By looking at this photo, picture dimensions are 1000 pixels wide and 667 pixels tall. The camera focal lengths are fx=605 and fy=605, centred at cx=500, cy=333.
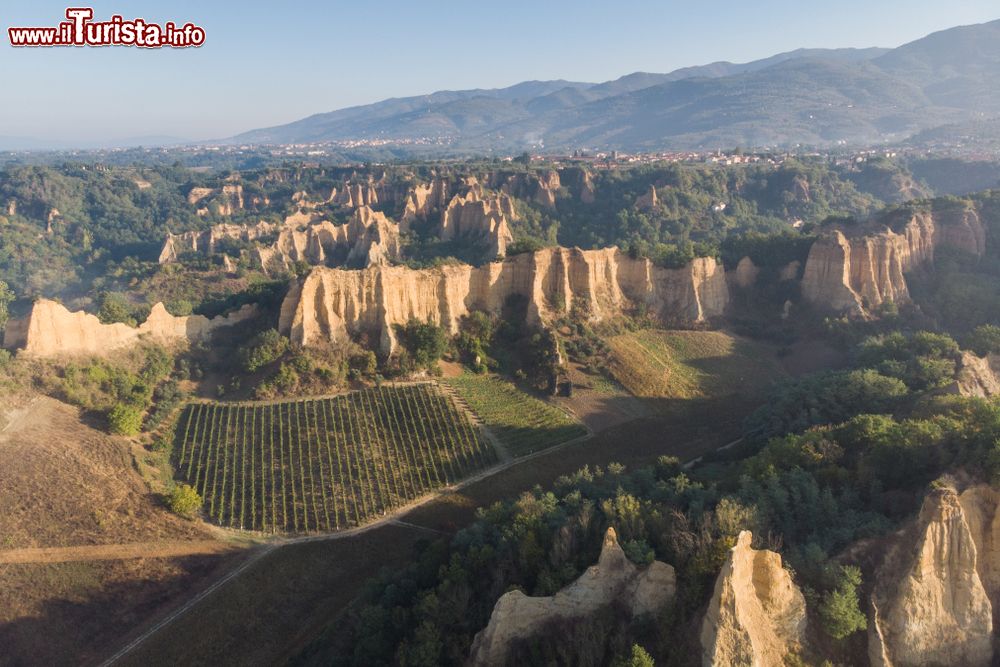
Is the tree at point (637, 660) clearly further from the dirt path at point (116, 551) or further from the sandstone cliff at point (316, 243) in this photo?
the sandstone cliff at point (316, 243)

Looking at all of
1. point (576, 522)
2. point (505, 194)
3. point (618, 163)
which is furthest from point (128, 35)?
point (618, 163)

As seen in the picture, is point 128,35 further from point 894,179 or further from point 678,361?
point 894,179

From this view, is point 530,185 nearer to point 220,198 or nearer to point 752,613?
point 220,198

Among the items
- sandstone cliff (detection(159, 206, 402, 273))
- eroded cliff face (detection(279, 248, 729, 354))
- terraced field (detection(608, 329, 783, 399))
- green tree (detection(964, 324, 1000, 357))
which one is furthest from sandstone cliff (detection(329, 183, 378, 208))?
green tree (detection(964, 324, 1000, 357))

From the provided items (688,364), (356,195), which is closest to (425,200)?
(356,195)

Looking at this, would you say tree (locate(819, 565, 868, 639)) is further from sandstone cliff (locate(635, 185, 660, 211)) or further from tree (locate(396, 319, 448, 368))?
sandstone cliff (locate(635, 185, 660, 211))

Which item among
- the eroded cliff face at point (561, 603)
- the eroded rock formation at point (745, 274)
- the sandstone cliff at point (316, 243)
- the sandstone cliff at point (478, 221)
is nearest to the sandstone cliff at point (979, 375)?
the eroded rock formation at point (745, 274)
